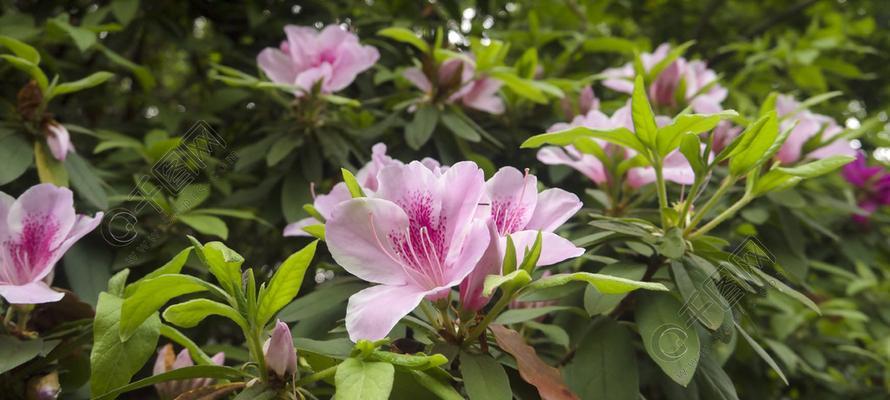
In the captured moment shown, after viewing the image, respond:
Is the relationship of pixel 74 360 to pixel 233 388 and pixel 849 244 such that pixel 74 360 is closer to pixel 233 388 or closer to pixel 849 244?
pixel 233 388

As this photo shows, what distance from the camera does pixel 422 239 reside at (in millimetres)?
875

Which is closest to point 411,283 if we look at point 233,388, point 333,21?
point 233,388

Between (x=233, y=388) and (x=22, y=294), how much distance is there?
1.06ft

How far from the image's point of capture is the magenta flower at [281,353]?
2.66 feet

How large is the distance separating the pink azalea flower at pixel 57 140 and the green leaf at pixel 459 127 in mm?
725

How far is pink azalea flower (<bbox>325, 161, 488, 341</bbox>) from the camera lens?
2.76ft

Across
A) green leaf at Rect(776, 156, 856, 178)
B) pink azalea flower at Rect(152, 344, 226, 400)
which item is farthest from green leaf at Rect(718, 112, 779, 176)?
pink azalea flower at Rect(152, 344, 226, 400)

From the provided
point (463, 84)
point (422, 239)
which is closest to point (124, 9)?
point (463, 84)

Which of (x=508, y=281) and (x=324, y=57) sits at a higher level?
(x=508, y=281)

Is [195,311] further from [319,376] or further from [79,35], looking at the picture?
[79,35]

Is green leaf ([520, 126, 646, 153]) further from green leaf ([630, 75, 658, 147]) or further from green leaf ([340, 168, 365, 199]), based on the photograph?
green leaf ([340, 168, 365, 199])

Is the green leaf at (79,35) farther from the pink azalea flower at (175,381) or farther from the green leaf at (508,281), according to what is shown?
the green leaf at (508,281)

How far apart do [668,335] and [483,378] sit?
0.31 meters

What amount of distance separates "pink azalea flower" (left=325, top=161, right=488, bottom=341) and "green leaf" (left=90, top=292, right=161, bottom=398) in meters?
0.24
